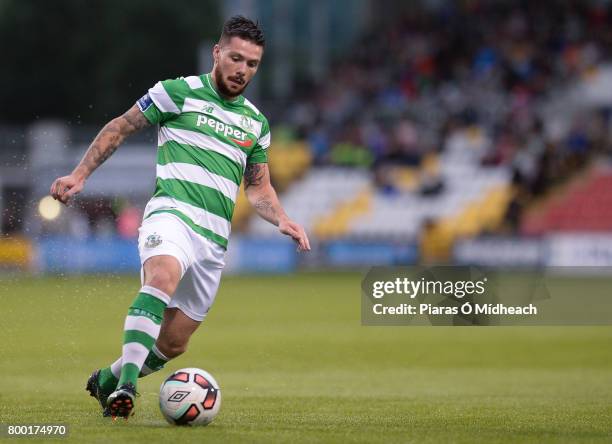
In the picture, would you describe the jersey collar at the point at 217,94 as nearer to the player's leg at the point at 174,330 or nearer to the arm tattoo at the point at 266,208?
the arm tattoo at the point at 266,208

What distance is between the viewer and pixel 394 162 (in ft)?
109

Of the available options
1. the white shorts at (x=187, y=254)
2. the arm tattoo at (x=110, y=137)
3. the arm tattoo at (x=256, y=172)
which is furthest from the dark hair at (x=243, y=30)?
the white shorts at (x=187, y=254)

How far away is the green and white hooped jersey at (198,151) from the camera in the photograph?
24.9 ft

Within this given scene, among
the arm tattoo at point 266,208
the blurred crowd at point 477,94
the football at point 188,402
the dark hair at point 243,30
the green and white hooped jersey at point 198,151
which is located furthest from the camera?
the blurred crowd at point 477,94

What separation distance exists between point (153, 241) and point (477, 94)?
1045 inches

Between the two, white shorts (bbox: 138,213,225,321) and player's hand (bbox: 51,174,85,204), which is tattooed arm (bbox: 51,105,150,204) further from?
white shorts (bbox: 138,213,225,321)

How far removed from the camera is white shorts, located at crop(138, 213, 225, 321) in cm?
729

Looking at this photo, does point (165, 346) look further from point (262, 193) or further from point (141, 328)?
point (262, 193)

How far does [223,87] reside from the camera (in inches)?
306

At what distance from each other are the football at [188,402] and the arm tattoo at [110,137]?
1.41m

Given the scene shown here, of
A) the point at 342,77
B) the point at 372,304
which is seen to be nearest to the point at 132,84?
the point at 342,77

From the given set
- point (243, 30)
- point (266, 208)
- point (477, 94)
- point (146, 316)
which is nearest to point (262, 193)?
point (266, 208)

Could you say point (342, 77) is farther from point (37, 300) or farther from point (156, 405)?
point (156, 405)

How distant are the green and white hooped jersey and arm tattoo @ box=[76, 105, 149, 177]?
0.07m
